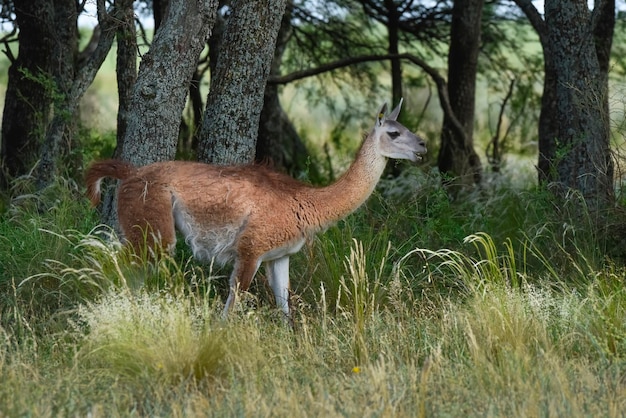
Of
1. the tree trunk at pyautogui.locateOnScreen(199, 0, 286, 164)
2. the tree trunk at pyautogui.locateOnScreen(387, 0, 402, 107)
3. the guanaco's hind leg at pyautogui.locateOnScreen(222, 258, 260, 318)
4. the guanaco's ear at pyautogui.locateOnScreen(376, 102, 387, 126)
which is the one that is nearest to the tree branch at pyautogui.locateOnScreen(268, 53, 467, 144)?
the tree trunk at pyautogui.locateOnScreen(387, 0, 402, 107)

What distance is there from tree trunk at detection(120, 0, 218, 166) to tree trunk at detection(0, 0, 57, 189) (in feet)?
13.8

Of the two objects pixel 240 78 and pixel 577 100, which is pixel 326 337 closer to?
pixel 240 78

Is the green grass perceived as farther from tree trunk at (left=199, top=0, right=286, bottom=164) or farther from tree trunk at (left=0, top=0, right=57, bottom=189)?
tree trunk at (left=0, top=0, right=57, bottom=189)

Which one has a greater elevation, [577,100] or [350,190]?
[577,100]

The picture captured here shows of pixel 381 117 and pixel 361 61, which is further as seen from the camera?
pixel 361 61

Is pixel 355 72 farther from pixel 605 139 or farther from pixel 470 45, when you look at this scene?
pixel 605 139

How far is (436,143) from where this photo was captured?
18750 mm

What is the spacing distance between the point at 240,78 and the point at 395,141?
5.68 ft

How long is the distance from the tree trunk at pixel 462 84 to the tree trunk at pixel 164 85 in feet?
18.7

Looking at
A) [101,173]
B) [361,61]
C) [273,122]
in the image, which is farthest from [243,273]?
[273,122]

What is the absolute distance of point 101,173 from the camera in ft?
26.6

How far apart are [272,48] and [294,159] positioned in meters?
8.62

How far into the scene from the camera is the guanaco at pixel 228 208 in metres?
7.91

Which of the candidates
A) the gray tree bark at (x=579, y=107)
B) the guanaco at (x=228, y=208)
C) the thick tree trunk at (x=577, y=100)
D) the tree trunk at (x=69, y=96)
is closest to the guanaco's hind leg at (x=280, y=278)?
the guanaco at (x=228, y=208)
